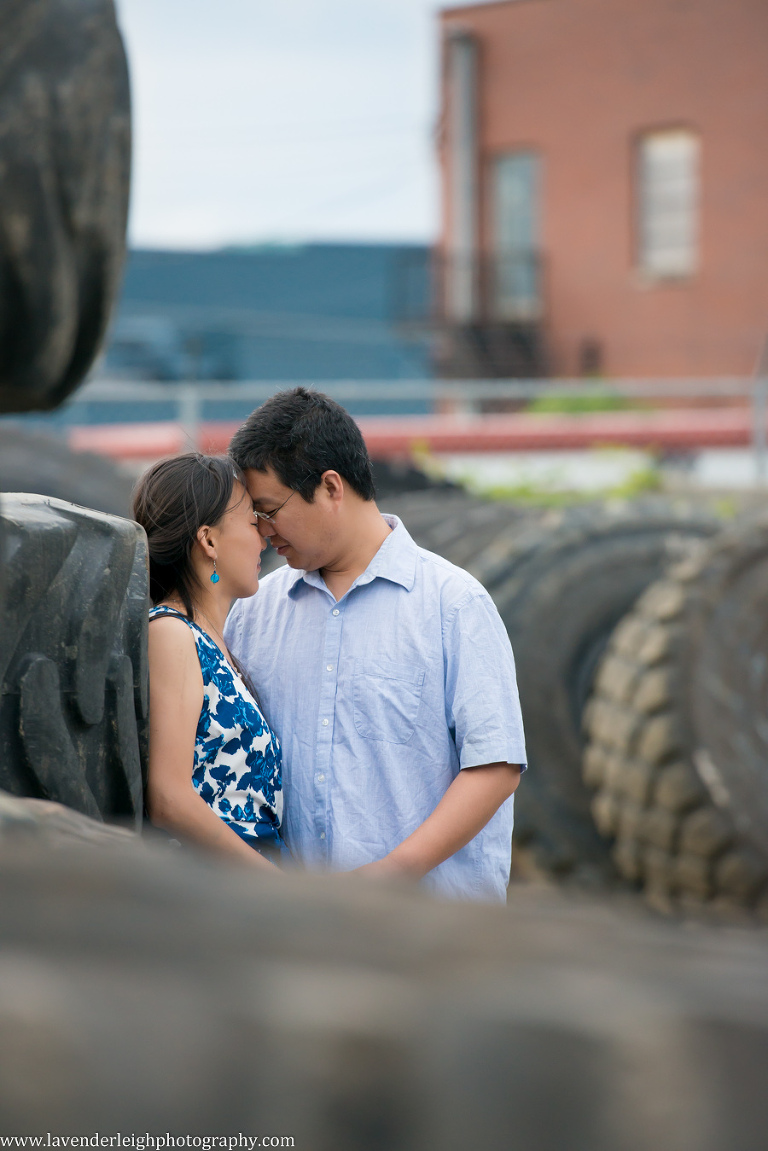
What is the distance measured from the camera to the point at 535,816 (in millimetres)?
3871

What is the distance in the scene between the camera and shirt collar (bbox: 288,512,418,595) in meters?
1.96

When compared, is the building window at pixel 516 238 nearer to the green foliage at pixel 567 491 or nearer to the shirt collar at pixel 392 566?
the green foliage at pixel 567 491

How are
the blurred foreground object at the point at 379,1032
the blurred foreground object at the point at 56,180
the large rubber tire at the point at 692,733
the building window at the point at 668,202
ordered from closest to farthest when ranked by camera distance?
1. the blurred foreground object at the point at 379,1032
2. the blurred foreground object at the point at 56,180
3. the large rubber tire at the point at 692,733
4. the building window at the point at 668,202

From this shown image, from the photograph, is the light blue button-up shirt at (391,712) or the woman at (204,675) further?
the light blue button-up shirt at (391,712)

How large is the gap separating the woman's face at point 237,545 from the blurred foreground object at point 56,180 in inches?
25.9

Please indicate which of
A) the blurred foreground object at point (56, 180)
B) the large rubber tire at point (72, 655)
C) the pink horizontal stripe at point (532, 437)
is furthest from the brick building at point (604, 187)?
the blurred foreground object at point (56, 180)

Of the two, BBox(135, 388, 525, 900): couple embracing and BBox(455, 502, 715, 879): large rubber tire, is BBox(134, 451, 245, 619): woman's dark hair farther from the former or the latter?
BBox(455, 502, 715, 879): large rubber tire

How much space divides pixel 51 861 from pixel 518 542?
3808 mm

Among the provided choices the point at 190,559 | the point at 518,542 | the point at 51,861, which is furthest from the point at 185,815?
the point at 518,542

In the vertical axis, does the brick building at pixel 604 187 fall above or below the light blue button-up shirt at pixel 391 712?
above

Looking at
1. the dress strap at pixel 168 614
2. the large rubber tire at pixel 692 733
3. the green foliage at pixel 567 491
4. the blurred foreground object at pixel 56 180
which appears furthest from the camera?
the green foliage at pixel 567 491

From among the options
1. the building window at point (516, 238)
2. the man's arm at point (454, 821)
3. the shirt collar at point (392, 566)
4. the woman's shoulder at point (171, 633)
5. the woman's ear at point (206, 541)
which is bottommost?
the man's arm at point (454, 821)

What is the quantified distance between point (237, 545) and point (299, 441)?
0.19 m

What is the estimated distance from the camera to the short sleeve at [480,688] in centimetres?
184
